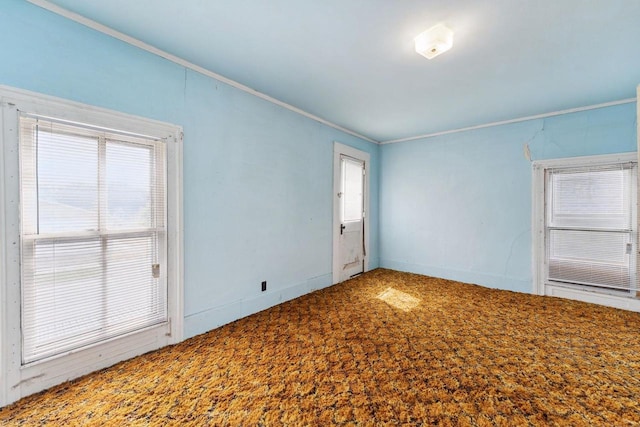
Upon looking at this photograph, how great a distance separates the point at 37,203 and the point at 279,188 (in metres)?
2.08

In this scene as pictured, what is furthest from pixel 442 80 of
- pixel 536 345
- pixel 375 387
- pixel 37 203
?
pixel 37 203

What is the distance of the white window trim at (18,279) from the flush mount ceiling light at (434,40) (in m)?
2.14

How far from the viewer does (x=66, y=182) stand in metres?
1.80

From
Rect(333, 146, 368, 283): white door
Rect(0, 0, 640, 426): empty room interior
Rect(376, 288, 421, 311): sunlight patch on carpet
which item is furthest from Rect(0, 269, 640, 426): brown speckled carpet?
Rect(333, 146, 368, 283): white door

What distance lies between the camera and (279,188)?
130 inches

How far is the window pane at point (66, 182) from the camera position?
1.73m

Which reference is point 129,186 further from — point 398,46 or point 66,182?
point 398,46

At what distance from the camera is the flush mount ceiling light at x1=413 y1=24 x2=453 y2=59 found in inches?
73.8

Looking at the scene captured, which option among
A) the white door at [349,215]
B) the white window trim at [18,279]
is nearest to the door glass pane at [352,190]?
the white door at [349,215]

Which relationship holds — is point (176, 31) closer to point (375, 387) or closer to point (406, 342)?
point (375, 387)

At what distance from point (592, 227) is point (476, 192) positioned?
1.37 m

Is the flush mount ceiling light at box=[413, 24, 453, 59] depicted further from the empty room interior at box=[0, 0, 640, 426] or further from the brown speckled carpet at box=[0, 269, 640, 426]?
the brown speckled carpet at box=[0, 269, 640, 426]

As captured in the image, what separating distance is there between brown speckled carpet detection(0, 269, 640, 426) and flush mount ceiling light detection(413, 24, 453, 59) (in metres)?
2.35

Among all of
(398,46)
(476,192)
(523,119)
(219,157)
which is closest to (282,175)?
(219,157)
